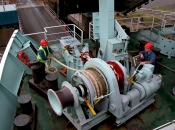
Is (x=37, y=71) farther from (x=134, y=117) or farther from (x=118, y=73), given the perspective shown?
(x=134, y=117)

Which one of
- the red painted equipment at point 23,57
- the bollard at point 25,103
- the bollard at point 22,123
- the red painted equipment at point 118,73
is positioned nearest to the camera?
the bollard at point 22,123

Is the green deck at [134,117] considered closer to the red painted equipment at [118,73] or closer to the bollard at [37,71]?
the bollard at [37,71]

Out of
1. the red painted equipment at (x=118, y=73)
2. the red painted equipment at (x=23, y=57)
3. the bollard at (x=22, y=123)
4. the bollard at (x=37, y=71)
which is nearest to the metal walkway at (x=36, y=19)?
the red painted equipment at (x=23, y=57)

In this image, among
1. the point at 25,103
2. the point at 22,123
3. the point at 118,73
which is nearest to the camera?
the point at 22,123

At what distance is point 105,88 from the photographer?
4180 millimetres

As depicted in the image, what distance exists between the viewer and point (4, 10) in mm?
16375

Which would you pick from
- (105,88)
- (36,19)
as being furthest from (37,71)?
(36,19)

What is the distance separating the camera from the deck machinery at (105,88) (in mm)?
3996

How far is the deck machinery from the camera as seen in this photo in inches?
157

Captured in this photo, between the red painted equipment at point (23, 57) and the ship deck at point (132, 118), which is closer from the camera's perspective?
the ship deck at point (132, 118)

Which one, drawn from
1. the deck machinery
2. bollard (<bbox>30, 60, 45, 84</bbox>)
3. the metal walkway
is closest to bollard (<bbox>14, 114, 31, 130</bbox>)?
the deck machinery

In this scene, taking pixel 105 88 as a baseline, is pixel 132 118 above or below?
below

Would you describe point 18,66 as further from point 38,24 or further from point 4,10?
point 38,24

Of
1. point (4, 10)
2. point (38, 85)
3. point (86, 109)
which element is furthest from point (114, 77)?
point (4, 10)
